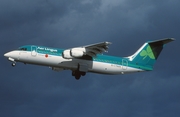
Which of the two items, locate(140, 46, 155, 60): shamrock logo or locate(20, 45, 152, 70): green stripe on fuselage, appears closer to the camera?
locate(20, 45, 152, 70): green stripe on fuselage

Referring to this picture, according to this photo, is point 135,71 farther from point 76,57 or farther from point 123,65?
point 76,57

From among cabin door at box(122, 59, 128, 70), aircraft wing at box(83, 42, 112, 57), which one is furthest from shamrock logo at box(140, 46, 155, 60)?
aircraft wing at box(83, 42, 112, 57)

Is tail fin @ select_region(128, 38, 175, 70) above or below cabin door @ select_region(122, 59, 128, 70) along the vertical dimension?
above

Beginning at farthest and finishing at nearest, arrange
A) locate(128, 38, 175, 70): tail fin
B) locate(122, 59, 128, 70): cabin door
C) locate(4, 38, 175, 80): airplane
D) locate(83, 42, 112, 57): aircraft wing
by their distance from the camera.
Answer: locate(128, 38, 175, 70): tail fin, locate(122, 59, 128, 70): cabin door, locate(83, 42, 112, 57): aircraft wing, locate(4, 38, 175, 80): airplane

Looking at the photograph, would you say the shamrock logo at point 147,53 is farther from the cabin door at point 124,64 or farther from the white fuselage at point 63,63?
the cabin door at point 124,64

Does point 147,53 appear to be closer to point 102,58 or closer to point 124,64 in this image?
point 124,64

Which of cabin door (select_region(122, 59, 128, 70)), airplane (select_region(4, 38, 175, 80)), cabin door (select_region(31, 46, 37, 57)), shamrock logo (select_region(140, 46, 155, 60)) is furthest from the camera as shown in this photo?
shamrock logo (select_region(140, 46, 155, 60))

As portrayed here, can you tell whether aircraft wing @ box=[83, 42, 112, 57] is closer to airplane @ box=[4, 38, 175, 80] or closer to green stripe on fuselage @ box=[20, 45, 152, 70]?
airplane @ box=[4, 38, 175, 80]

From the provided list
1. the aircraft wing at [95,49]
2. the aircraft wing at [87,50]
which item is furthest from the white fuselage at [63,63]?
the aircraft wing at [95,49]

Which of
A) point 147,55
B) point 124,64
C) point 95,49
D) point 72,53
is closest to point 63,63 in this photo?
point 72,53

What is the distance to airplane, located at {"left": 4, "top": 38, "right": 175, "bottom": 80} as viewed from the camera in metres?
38.6

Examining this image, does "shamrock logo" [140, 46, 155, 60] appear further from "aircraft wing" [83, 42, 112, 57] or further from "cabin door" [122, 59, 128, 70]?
"aircraft wing" [83, 42, 112, 57]

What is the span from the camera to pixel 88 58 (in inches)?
1581

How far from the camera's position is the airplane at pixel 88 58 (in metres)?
38.6
